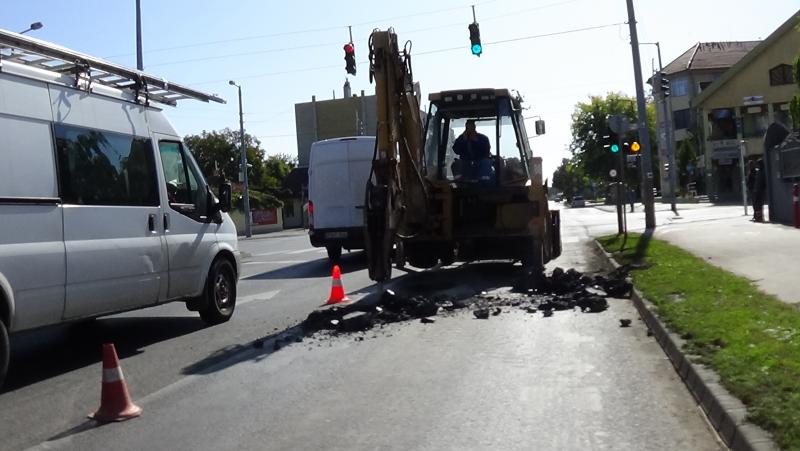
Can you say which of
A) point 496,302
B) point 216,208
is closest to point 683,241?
point 496,302

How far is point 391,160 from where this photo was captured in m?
12.4

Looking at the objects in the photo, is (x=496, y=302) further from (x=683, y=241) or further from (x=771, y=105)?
(x=771, y=105)

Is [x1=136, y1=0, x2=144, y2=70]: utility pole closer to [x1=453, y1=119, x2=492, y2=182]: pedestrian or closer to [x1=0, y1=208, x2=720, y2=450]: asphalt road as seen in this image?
[x1=453, y1=119, x2=492, y2=182]: pedestrian

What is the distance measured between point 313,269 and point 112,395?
13.7 meters

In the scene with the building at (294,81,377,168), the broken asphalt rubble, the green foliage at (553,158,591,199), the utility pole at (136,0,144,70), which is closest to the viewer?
the broken asphalt rubble

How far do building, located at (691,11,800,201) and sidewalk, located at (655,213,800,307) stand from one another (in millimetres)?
32674

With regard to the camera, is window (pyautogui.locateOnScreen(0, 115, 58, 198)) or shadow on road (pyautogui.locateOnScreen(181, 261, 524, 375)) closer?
window (pyautogui.locateOnScreen(0, 115, 58, 198))

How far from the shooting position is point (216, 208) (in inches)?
451

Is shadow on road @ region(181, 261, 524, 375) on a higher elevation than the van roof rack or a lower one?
lower

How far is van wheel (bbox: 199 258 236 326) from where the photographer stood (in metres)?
11.3

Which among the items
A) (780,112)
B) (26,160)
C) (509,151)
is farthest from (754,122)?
(26,160)

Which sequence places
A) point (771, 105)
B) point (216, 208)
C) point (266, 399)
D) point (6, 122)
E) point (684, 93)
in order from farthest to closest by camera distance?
point (684, 93) < point (771, 105) < point (216, 208) < point (6, 122) < point (266, 399)

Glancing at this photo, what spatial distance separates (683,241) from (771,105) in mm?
41472

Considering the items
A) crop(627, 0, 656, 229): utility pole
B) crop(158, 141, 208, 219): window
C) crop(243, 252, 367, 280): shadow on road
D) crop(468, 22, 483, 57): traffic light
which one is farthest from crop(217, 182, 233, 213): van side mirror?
crop(627, 0, 656, 229): utility pole
